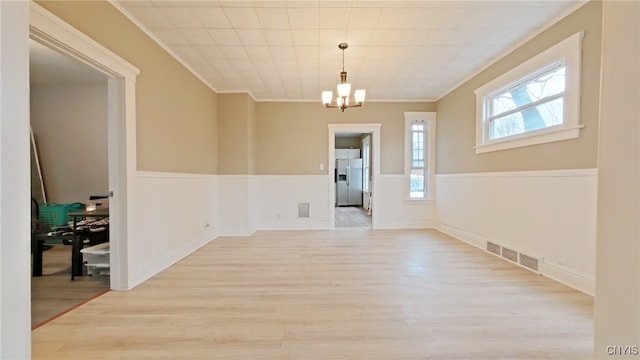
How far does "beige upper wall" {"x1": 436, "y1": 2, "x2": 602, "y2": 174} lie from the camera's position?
254 centimetres

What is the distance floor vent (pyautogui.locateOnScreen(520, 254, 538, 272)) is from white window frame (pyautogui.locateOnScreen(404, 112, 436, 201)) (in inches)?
102

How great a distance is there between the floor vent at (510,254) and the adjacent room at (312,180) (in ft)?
0.07

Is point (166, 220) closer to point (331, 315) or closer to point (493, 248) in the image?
point (331, 315)

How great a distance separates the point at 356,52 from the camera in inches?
141

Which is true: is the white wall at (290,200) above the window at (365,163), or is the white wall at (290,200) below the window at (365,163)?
below

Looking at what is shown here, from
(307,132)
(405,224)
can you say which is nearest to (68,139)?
(307,132)

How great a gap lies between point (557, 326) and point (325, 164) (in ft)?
14.4

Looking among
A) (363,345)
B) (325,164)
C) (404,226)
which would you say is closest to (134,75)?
(363,345)

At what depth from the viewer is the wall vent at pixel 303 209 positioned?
5906mm

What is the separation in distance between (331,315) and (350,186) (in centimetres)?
812

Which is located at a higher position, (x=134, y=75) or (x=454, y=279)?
(x=134, y=75)

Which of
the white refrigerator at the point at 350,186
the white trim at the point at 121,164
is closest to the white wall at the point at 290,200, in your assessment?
the white trim at the point at 121,164

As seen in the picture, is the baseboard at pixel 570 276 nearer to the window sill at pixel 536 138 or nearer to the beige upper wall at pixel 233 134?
the window sill at pixel 536 138
